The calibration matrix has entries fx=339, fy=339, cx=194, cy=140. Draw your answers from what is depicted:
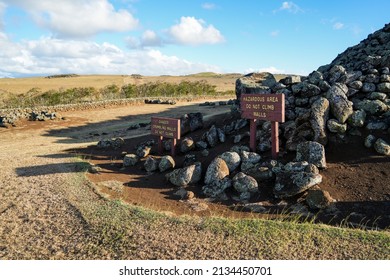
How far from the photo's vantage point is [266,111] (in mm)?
12664

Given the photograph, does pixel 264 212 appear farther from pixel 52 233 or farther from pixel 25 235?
pixel 25 235

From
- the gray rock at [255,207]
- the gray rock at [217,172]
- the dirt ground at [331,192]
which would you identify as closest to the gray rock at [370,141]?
the dirt ground at [331,192]

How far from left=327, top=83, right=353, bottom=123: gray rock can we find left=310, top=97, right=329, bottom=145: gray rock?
11.8 inches

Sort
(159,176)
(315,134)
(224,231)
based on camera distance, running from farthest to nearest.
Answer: (159,176) < (315,134) < (224,231)

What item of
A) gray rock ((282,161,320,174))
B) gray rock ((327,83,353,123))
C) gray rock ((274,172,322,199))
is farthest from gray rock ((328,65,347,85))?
gray rock ((274,172,322,199))

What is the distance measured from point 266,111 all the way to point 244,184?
10.6ft

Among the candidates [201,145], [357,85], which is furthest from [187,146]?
[357,85]

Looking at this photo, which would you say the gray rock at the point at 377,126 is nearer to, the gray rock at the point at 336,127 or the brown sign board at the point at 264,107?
the gray rock at the point at 336,127

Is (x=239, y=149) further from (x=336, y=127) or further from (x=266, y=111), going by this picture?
(x=336, y=127)

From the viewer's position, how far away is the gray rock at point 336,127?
40.4 ft

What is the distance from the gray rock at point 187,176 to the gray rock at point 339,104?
543cm

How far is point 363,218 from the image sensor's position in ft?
29.4
